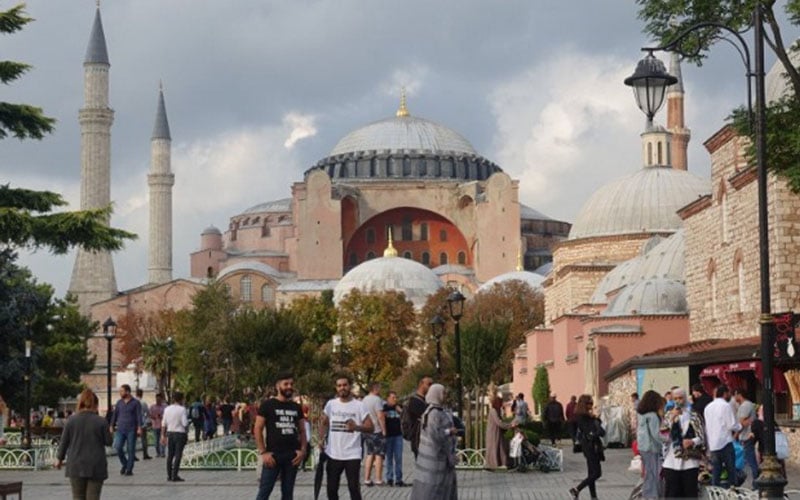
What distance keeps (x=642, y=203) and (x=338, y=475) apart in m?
47.9

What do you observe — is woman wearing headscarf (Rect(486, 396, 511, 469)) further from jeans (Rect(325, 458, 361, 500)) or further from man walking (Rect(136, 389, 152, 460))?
jeans (Rect(325, 458, 361, 500))

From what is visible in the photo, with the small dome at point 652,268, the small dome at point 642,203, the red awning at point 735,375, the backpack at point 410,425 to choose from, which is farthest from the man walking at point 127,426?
the small dome at point 642,203

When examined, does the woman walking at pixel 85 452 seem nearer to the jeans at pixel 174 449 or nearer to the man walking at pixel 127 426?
the jeans at pixel 174 449

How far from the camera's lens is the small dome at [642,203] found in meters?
59.5

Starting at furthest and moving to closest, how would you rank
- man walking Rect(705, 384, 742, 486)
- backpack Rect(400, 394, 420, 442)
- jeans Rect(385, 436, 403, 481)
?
jeans Rect(385, 436, 403, 481) → backpack Rect(400, 394, 420, 442) → man walking Rect(705, 384, 742, 486)

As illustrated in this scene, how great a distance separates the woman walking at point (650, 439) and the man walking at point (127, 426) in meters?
8.94

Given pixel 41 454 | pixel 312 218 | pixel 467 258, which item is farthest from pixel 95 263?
pixel 41 454

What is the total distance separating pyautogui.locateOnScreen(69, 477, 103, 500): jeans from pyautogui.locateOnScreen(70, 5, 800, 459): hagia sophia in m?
14.3

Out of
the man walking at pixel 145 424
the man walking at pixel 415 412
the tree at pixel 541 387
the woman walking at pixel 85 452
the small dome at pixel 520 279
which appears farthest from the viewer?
the small dome at pixel 520 279

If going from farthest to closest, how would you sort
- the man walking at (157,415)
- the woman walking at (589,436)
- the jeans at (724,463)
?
the man walking at (157,415), the woman walking at (589,436), the jeans at (724,463)

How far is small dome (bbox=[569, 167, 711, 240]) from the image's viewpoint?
59.5 m

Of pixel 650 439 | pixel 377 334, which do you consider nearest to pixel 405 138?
pixel 377 334

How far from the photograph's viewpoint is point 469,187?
10069 cm

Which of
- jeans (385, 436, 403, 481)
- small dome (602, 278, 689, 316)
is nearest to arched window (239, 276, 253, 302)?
small dome (602, 278, 689, 316)
